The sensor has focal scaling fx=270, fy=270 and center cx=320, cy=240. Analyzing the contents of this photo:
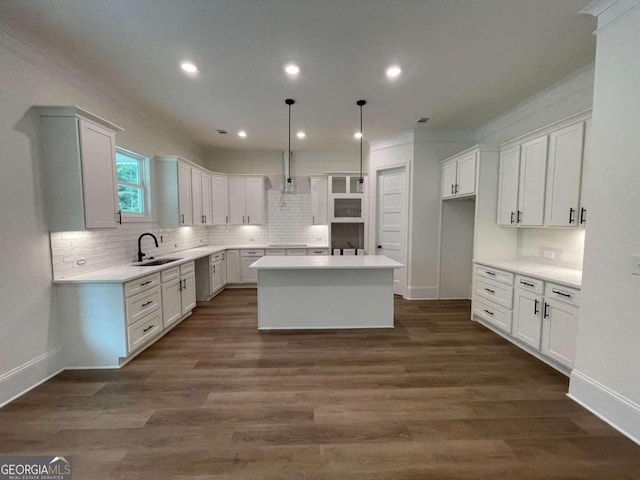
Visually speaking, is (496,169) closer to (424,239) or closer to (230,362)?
(424,239)

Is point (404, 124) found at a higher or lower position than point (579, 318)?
higher

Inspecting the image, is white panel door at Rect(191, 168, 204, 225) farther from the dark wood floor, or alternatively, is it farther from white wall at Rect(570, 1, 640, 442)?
white wall at Rect(570, 1, 640, 442)

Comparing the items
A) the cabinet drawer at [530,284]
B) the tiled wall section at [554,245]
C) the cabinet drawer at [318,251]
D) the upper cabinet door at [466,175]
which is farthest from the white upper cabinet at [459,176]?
the cabinet drawer at [318,251]

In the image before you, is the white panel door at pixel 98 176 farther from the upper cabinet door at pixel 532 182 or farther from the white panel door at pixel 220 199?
the upper cabinet door at pixel 532 182

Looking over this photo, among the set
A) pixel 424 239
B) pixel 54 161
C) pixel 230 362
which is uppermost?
pixel 54 161

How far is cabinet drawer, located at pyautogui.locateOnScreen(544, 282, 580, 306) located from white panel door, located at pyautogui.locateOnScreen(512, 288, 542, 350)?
128 millimetres

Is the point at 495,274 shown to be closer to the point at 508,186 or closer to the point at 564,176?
the point at 508,186

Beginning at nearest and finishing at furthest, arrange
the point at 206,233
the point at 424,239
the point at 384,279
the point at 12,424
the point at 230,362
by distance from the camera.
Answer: the point at 12,424, the point at 230,362, the point at 384,279, the point at 424,239, the point at 206,233

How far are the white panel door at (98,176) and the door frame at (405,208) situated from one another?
4099 mm

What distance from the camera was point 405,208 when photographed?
16.4 ft

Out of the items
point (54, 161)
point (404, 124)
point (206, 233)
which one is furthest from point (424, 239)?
point (54, 161)

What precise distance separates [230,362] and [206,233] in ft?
13.2

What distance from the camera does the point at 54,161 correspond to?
8.27 feet

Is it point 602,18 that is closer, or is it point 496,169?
point 602,18
